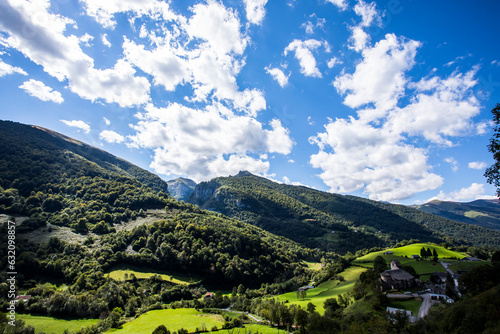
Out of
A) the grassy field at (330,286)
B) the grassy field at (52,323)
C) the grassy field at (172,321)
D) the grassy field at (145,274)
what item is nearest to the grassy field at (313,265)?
the grassy field at (330,286)

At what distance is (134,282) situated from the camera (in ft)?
260

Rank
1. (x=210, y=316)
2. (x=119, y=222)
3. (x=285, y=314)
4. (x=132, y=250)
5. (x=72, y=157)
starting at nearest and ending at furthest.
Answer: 1. (x=285, y=314)
2. (x=210, y=316)
3. (x=132, y=250)
4. (x=119, y=222)
5. (x=72, y=157)

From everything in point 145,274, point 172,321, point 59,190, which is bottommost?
point 145,274

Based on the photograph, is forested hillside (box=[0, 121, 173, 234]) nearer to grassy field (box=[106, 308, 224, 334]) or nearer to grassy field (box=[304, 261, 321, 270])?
grassy field (box=[106, 308, 224, 334])

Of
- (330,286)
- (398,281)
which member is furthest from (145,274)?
(398,281)

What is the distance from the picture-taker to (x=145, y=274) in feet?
278

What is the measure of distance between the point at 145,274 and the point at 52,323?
3704 centimetres

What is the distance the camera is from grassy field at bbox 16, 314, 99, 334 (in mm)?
46094

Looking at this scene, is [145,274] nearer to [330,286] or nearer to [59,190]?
[330,286]

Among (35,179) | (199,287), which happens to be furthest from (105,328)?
(35,179)

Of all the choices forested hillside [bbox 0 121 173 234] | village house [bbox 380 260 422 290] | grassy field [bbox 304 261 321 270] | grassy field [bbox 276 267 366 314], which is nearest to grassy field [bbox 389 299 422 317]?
village house [bbox 380 260 422 290]

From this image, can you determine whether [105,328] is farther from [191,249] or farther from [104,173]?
[104,173]

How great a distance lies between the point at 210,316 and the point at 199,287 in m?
31.6

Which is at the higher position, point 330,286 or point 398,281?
point 398,281
